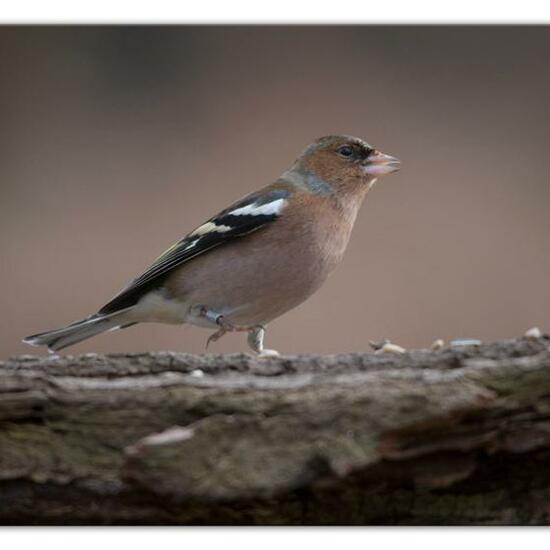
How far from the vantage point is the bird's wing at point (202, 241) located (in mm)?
3617

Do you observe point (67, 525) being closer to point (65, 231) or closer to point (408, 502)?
point (408, 502)

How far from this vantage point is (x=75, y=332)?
3611mm

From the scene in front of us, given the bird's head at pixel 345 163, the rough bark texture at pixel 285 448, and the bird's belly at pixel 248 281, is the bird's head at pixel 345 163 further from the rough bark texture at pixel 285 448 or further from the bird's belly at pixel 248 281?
the rough bark texture at pixel 285 448

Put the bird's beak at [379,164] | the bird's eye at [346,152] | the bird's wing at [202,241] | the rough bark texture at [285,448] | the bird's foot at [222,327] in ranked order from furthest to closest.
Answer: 1. the bird's eye at [346,152]
2. the bird's beak at [379,164]
3. the bird's wing at [202,241]
4. the bird's foot at [222,327]
5. the rough bark texture at [285,448]

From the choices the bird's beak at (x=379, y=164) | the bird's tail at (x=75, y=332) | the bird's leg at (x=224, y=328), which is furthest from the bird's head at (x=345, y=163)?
the bird's tail at (x=75, y=332)

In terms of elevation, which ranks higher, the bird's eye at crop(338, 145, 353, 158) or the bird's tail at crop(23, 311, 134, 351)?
the bird's eye at crop(338, 145, 353, 158)

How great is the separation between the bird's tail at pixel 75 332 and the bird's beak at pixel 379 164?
3.61ft

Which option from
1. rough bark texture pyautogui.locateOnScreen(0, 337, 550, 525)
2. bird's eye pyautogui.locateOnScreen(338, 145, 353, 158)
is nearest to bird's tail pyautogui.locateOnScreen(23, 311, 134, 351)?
bird's eye pyautogui.locateOnScreen(338, 145, 353, 158)

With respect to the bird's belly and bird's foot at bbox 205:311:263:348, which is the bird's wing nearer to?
the bird's belly

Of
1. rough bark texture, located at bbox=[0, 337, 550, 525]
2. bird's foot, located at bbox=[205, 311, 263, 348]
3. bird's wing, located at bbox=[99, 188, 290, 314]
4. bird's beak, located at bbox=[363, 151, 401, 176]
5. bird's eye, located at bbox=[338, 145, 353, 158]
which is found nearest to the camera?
rough bark texture, located at bbox=[0, 337, 550, 525]

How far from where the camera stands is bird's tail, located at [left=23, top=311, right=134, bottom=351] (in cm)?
355

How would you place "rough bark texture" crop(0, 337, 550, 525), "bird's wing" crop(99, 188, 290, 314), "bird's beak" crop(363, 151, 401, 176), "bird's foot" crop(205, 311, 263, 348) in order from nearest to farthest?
"rough bark texture" crop(0, 337, 550, 525) → "bird's foot" crop(205, 311, 263, 348) → "bird's wing" crop(99, 188, 290, 314) → "bird's beak" crop(363, 151, 401, 176)

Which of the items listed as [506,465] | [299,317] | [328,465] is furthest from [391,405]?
[299,317]

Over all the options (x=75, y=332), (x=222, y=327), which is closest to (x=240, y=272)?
(x=222, y=327)
